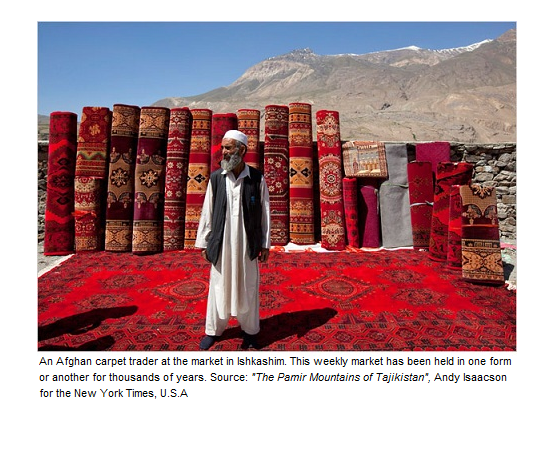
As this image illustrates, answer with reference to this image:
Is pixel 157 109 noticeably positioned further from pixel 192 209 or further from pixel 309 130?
pixel 309 130

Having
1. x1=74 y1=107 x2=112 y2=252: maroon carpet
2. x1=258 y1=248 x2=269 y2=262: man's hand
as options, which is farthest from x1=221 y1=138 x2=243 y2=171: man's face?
x1=74 y1=107 x2=112 y2=252: maroon carpet

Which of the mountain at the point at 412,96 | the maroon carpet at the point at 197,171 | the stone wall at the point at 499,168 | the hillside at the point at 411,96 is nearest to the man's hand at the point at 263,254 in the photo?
the maroon carpet at the point at 197,171

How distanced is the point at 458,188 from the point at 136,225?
452cm

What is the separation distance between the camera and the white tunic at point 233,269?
2.48m

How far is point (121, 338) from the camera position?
2.70 metres

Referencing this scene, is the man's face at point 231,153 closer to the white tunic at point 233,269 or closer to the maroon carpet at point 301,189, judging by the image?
the white tunic at point 233,269

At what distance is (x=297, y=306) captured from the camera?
3299mm

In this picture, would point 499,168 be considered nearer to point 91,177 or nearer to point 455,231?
point 455,231

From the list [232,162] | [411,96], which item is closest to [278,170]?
[232,162]

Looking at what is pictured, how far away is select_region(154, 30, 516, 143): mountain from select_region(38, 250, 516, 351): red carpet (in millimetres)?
15200

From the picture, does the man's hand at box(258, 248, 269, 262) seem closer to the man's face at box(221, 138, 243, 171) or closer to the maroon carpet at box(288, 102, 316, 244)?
the man's face at box(221, 138, 243, 171)

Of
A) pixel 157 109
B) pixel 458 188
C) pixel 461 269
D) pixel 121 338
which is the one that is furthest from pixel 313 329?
pixel 157 109

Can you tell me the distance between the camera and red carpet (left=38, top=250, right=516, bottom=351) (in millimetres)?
2674

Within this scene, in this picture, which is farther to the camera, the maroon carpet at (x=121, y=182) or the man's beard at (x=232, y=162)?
the maroon carpet at (x=121, y=182)
